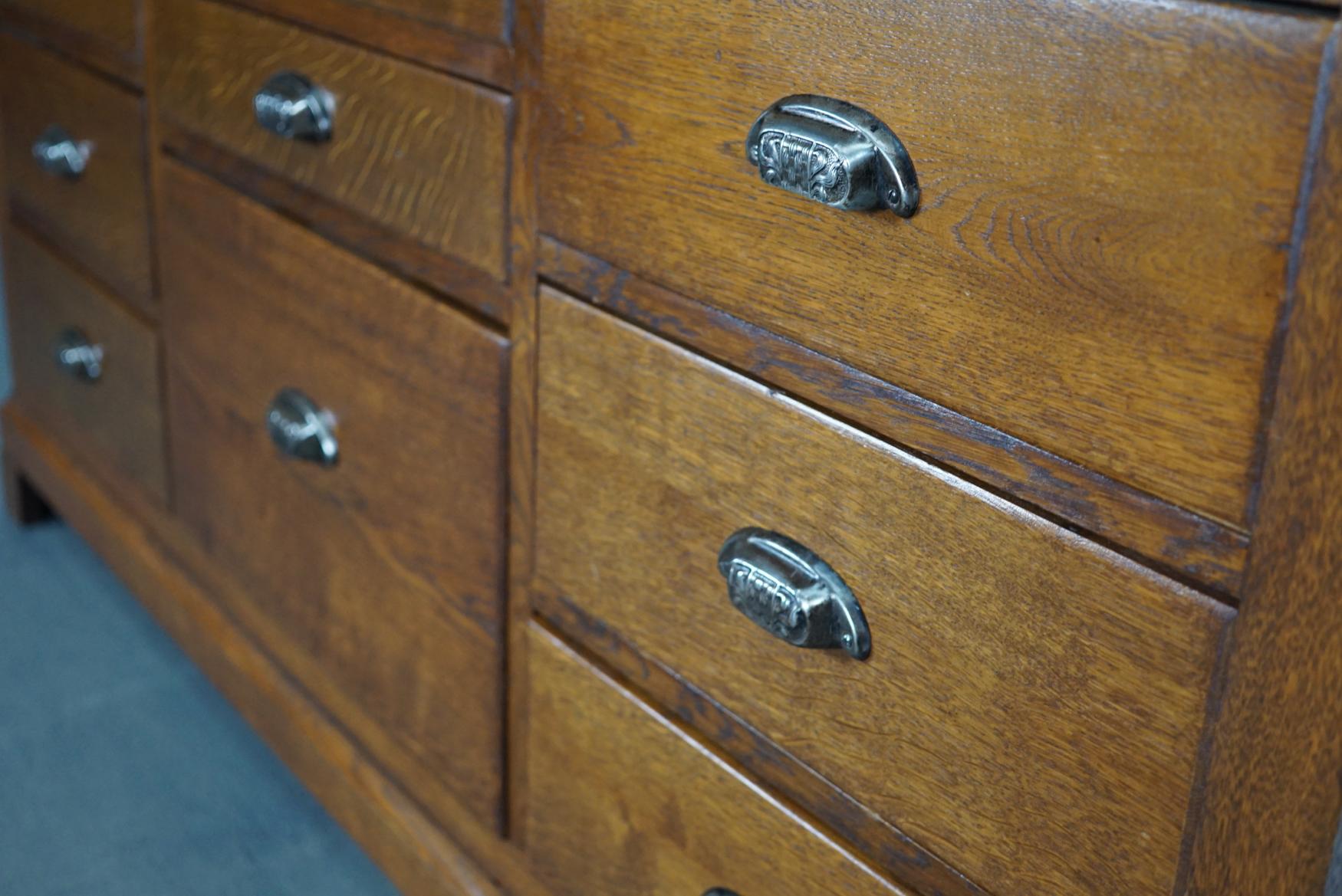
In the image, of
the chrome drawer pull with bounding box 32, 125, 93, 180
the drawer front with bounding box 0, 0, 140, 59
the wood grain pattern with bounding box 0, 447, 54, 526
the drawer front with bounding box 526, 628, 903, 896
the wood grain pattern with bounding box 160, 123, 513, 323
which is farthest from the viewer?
the wood grain pattern with bounding box 0, 447, 54, 526

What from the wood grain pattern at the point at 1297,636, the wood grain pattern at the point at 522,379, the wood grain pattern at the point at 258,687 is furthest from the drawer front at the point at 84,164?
the wood grain pattern at the point at 1297,636

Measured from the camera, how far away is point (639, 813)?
2.46 feet

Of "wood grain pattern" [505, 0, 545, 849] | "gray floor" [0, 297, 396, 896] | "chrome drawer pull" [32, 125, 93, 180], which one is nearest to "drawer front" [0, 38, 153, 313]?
"chrome drawer pull" [32, 125, 93, 180]

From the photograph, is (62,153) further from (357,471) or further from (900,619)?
(900,619)

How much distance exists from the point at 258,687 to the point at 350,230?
40 cm

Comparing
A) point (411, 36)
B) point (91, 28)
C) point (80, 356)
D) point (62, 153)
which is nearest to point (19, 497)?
point (80, 356)

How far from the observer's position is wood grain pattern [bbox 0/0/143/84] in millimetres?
1055

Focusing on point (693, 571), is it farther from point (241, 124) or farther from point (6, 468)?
point (6, 468)

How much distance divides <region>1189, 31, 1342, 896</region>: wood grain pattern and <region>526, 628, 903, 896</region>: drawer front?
181 millimetres

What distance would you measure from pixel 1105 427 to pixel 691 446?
22 centimetres

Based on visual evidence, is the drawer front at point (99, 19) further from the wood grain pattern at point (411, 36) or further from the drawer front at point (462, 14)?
the drawer front at point (462, 14)

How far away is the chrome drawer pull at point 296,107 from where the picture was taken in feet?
2.80

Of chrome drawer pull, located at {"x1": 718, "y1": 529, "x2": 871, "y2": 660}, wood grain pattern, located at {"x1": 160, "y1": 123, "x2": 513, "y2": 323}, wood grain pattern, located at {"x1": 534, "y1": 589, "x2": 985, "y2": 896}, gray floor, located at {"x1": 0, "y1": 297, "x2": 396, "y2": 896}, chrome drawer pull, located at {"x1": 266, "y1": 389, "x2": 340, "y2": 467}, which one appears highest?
wood grain pattern, located at {"x1": 160, "y1": 123, "x2": 513, "y2": 323}

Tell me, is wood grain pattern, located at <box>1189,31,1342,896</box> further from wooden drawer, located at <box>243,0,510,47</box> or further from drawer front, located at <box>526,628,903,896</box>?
wooden drawer, located at <box>243,0,510,47</box>
